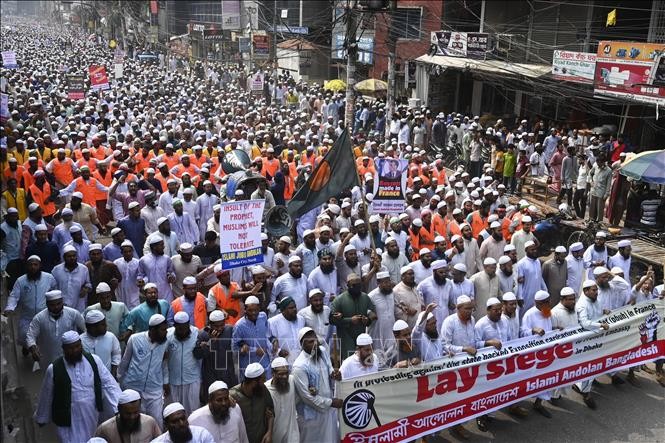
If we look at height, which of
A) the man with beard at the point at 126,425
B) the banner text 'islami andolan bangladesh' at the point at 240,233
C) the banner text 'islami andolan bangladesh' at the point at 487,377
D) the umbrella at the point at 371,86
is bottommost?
the banner text 'islami andolan bangladesh' at the point at 487,377

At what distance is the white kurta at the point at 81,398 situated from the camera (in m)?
5.16

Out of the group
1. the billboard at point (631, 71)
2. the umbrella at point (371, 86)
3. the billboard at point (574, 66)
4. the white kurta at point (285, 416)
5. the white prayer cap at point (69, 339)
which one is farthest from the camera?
the umbrella at point (371, 86)

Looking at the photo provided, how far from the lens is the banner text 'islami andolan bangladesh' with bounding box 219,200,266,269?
6750 millimetres

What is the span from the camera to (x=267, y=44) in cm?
2792

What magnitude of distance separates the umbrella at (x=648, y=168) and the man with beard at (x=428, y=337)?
6.03 metres

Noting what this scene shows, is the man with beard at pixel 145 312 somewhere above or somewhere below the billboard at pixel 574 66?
below

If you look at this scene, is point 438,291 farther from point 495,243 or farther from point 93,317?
point 93,317

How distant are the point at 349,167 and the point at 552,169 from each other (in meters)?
8.44

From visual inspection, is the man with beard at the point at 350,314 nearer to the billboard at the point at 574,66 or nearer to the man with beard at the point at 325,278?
the man with beard at the point at 325,278

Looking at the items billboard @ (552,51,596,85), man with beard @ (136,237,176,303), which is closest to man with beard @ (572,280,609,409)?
man with beard @ (136,237,176,303)

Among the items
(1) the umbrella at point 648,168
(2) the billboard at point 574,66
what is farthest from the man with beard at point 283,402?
(2) the billboard at point 574,66

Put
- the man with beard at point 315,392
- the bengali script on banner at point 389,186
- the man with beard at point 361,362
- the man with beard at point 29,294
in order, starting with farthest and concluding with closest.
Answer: the bengali script on banner at point 389,186
the man with beard at point 29,294
the man with beard at point 361,362
the man with beard at point 315,392

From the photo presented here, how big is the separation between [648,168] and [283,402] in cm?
780

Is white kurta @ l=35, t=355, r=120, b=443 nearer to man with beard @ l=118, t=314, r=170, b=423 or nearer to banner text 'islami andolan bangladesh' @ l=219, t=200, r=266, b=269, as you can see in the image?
man with beard @ l=118, t=314, r=170, b=423
